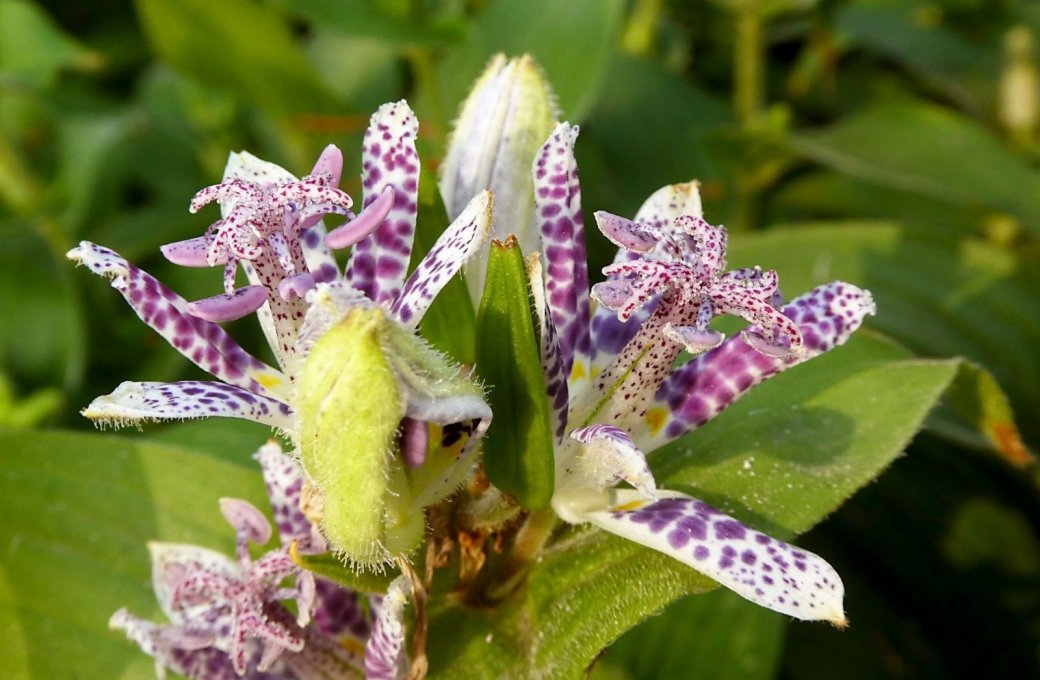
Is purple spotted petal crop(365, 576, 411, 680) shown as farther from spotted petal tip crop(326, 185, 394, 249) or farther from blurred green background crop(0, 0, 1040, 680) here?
blurred green background crop(0, 0, 1040, 680)

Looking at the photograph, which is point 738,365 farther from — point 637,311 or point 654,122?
point 654,122

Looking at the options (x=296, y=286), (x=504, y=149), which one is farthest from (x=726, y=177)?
(x=296, y=286)

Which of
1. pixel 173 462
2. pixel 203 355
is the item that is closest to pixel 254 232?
pixel 203 355

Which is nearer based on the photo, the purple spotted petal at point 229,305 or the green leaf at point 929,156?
the purple spotted petal at point 229,305

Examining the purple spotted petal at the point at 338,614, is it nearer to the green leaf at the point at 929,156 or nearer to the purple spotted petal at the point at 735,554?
the purple spotted petal at the point at 735,554

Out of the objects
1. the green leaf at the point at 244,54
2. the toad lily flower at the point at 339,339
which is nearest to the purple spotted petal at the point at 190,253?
the toad lily flower at the point at 339,339

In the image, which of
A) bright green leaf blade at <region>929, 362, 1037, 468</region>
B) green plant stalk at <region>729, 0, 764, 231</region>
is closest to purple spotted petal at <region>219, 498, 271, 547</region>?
bright green leaf blade at <region>929, 362, 1037, 468</region>

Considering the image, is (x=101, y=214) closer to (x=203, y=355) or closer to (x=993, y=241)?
(x=203, y=355)
